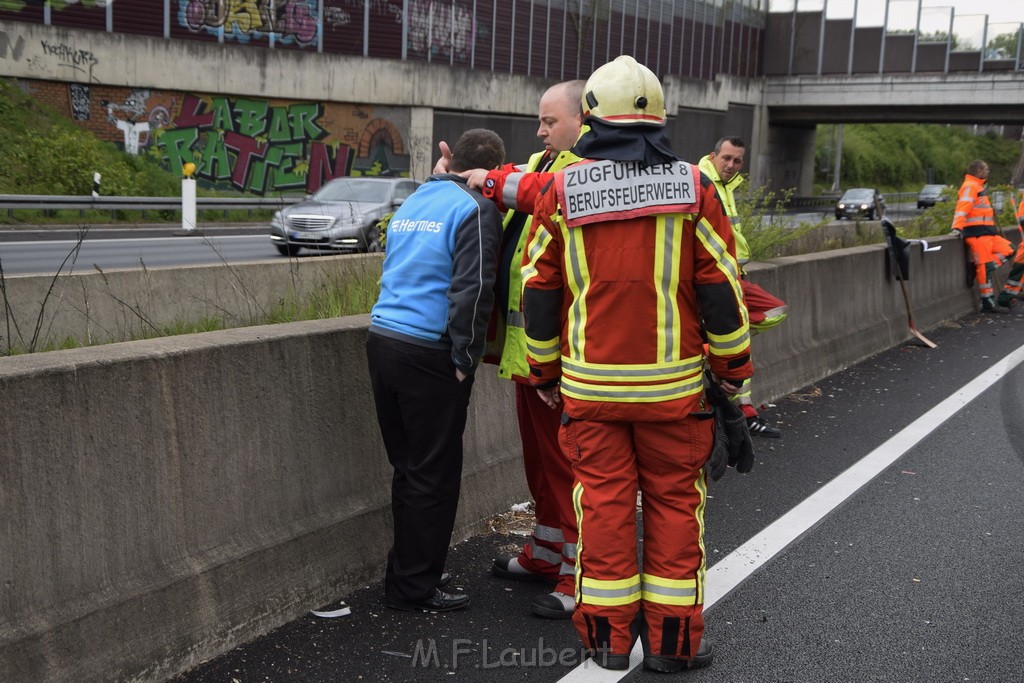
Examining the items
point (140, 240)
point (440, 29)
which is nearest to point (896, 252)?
point (140, 240)

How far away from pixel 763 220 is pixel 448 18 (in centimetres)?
3397

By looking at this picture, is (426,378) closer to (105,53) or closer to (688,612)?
(688,612)

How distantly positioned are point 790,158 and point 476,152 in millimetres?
64081

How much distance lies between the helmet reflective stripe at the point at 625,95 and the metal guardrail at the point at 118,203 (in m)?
16.0

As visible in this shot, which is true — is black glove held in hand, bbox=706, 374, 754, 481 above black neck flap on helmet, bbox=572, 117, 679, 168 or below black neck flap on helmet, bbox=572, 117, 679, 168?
below

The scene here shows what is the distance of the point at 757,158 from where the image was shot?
61.1 meters

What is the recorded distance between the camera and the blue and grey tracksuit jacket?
4707 mm

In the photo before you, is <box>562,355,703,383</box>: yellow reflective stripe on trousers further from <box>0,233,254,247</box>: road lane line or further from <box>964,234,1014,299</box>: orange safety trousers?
<box>0,233,254,247</box>: road lane line

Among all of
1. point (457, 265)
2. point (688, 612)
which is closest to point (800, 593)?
point (688, 612)

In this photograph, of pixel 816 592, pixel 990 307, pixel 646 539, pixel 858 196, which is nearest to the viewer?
pixel 646 539

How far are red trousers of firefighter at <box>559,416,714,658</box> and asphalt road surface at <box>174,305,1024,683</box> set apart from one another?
0.18 m

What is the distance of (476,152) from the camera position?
4.98 meters

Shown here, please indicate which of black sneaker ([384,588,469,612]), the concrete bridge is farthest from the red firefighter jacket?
the concrete bridge

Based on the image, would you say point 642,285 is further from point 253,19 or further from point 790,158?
point 790,158
